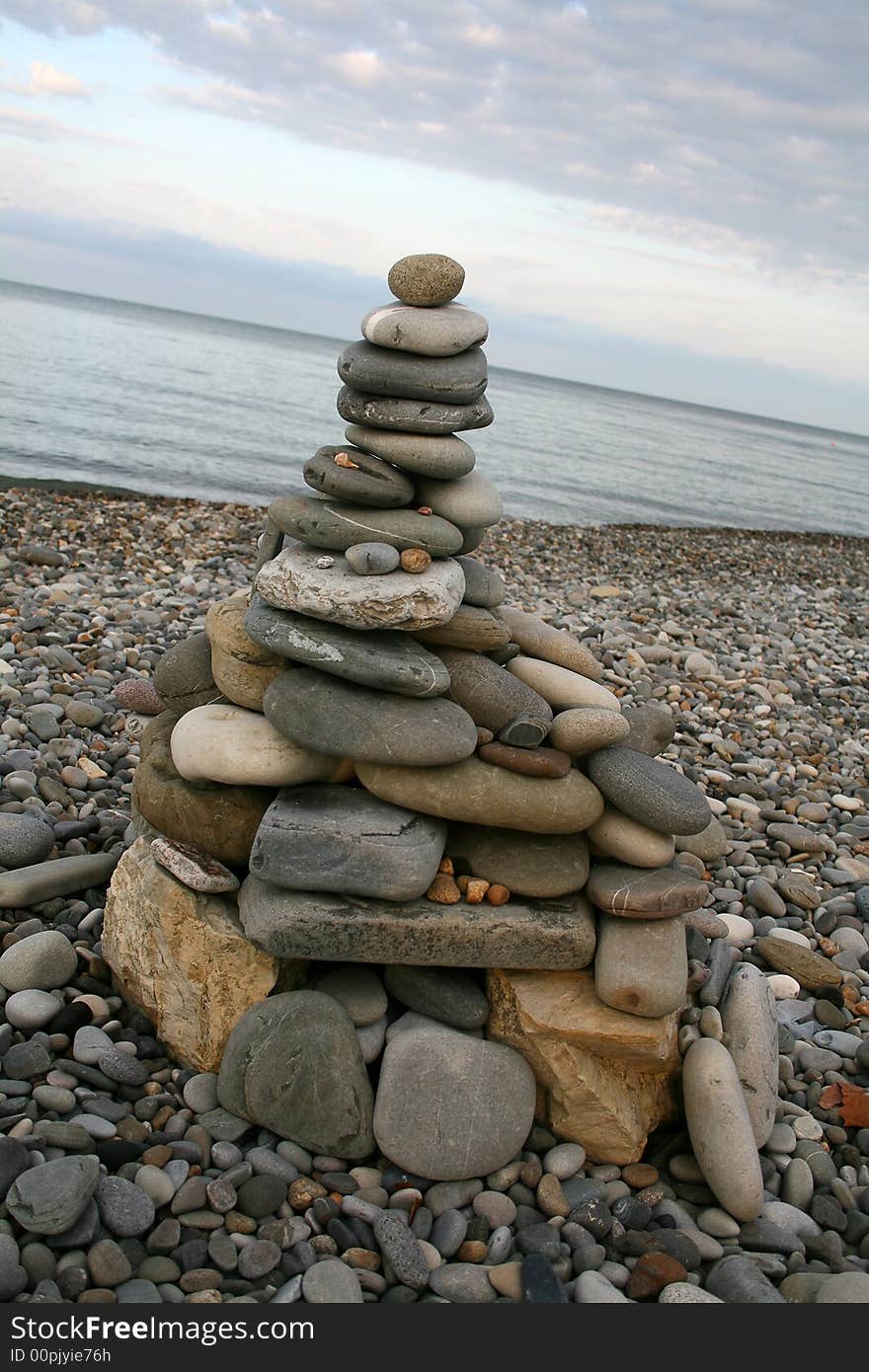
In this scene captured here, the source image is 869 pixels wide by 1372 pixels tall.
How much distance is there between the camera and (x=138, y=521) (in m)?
13.4

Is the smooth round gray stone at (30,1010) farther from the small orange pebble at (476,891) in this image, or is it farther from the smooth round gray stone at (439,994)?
the small orange pebble at (476,891)

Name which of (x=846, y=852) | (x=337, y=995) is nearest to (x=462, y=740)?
(x=337, y=995)

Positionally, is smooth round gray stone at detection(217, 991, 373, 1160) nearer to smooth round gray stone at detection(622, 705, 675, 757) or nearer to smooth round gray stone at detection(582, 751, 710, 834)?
smooth round gray stone at detection(582, 751, 710, 834)

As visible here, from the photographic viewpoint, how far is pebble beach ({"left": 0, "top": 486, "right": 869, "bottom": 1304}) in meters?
3.14

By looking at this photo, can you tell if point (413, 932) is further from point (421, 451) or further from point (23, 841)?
point (23, 841)

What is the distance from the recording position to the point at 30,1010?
12.9ft

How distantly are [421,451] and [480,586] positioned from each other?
27.7 inches

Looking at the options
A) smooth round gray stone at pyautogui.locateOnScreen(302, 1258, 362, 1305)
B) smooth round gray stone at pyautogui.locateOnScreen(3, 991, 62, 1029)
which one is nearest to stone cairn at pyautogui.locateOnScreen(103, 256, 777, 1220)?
smooth round gray stone at pyautogui.locateOnScreen(3, 991, 62, 1029)

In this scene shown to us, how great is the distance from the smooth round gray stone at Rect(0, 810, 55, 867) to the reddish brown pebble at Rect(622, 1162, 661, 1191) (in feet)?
9.99

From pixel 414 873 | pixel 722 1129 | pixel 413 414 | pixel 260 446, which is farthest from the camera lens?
pixel 260 446

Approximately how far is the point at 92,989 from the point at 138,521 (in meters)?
10.1

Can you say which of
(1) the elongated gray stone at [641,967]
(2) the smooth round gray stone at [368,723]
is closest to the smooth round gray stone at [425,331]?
(2) the smooth round gray stone at [368,723]

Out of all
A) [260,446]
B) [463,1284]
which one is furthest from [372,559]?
[260,446]

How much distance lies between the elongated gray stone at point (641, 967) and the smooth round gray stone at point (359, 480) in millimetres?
1995
